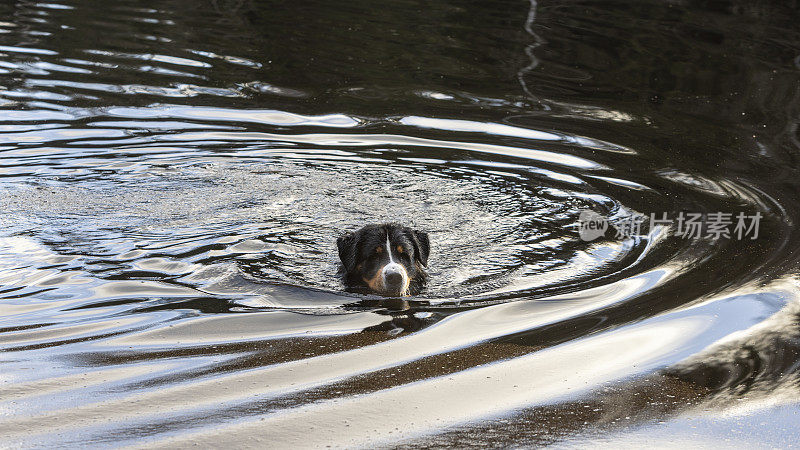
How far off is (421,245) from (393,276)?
0.98 m

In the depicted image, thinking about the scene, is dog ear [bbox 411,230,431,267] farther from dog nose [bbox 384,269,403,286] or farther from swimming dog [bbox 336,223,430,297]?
dog nose [bbox 384,269,403,286]

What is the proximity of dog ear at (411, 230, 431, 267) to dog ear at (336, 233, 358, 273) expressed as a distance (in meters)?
0.57

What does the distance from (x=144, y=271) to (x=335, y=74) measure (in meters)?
9.62

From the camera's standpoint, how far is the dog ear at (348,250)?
9.21 m

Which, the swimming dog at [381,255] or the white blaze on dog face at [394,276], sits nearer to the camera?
the white blaze on dog face at [394,276]

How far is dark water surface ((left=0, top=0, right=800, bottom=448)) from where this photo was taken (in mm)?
6074

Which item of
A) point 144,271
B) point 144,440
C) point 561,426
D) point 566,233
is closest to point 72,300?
point 144,271

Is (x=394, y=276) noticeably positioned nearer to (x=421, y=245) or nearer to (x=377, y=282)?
(x=377, y=282)

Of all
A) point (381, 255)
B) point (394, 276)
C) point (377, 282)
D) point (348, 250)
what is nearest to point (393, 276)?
point (394, 276)

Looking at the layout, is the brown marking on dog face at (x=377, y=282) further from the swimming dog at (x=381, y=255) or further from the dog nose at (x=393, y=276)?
the dog nose at (x=393, y=276)

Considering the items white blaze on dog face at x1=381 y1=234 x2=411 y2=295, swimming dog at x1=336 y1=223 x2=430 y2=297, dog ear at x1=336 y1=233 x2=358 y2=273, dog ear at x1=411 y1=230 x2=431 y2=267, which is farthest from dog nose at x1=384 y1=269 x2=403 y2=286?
dog ear at x1=411 y1=230 x2=431 y2=267

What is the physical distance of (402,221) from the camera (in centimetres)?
1102

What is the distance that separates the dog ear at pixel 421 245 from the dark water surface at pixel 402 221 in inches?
10.1

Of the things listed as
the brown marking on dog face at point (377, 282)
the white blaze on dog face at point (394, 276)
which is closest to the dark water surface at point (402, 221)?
the white blaze on dog face at point (394, 276)
